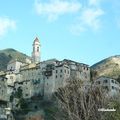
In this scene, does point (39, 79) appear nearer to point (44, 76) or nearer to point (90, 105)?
point (44, 76)

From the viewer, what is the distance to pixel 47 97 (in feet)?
327

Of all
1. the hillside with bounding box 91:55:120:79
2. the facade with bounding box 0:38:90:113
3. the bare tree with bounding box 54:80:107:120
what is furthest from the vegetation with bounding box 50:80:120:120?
the hillside with bounding box 91:55:120:79

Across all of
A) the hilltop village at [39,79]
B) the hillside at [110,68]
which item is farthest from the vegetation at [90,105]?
the hillside at [110,68]

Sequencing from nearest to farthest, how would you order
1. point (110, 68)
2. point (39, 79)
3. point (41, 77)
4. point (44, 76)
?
point (44, 76) → point (41, 77) → point (39, 79) → point (110, 68)

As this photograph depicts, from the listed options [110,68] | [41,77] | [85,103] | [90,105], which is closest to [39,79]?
[41,77]

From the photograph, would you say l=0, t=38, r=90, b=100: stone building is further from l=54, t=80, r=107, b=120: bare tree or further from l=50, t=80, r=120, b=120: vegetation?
l=50, t=80, r=120, b=120: vegetation

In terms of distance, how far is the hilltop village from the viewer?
100 metres

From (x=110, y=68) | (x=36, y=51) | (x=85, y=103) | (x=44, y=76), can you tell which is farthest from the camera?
(x=110, y=68)

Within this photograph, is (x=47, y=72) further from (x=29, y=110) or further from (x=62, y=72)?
(x=29, y=110)

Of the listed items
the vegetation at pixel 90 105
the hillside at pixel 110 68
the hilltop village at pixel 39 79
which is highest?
the hillside at pixel 110 68

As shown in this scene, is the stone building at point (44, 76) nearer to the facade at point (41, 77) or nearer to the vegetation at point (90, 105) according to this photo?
the facade at point (41, 77)

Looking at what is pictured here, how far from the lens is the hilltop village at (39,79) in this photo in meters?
100

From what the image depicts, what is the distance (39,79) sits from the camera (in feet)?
349

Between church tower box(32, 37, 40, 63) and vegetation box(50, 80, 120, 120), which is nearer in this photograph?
vegetation box(50, 80, 120, 120)
